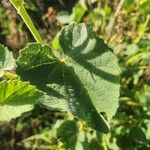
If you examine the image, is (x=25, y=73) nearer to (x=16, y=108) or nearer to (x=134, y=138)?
(x=16, y=108)

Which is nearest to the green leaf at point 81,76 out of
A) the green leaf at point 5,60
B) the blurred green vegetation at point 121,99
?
the green leaf at point 5,60

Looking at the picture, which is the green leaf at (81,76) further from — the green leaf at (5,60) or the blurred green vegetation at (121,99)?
the blurred green vegetation at (121,99)

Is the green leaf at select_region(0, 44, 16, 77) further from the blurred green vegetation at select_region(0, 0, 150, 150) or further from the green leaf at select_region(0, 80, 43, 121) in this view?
the blurred green vegetation at select_region(0, 0, 150, 150)

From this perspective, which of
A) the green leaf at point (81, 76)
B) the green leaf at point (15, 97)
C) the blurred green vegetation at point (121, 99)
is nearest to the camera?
the green leaf at point (15, 97)

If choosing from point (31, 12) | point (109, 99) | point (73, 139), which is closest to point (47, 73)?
A: point (109, 99)

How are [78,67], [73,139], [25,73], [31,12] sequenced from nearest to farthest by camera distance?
[25,73] < [78,67] < [73,139] < [31,12]

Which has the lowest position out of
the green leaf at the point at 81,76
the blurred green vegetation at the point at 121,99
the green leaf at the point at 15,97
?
the green leaf at the point at 15,97
